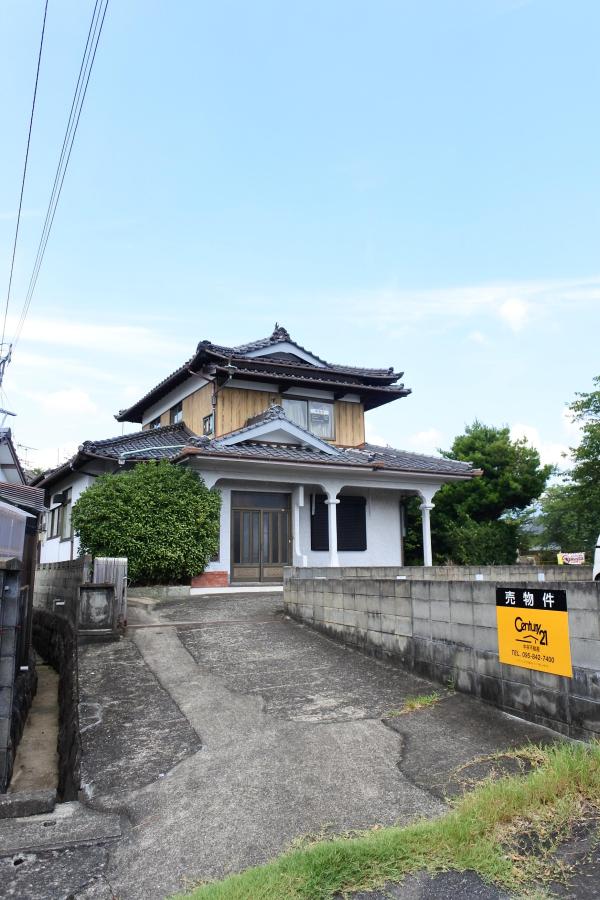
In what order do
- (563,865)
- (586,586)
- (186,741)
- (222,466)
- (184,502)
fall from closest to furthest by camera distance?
(563,865) < (586,586) < (186,741) < (184,502) < (222,466)

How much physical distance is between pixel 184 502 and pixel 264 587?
3278mm

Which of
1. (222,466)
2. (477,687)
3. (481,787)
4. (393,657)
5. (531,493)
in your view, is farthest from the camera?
(531,493)

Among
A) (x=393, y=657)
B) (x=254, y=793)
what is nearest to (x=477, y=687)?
(x=393, y=657)

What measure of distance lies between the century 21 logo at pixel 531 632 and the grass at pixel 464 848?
112 cm

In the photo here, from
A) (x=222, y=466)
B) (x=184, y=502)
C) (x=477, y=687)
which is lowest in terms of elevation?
(x=477, y=687)

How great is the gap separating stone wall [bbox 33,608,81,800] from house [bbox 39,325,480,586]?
3.78m

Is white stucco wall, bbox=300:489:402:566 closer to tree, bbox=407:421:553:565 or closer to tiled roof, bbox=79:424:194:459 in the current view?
tree, bbox=407:421:553:565

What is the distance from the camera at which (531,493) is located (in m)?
23.4

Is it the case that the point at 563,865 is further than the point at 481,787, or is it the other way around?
the point at 481,787

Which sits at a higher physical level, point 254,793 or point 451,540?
point 451,540

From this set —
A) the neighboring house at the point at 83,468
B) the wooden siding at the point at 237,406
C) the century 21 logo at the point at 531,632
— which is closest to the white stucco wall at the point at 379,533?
the wooden siding at the point at 237,406

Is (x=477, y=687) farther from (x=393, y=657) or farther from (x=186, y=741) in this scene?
(x=186, y=741)

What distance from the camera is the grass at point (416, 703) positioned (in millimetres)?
5496

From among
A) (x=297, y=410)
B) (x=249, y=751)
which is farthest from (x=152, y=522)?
(x=249, y=751)
